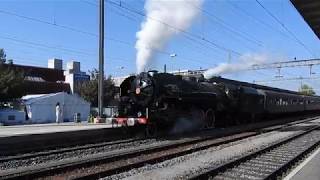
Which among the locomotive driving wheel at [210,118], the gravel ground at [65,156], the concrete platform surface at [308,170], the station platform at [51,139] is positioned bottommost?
the concrete platform surface at [308,170]

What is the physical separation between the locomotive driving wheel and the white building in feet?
70.5

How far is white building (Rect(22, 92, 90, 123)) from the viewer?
1876 inches

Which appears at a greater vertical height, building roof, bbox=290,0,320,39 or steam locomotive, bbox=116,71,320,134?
building roof, bbox=290,0,320,39

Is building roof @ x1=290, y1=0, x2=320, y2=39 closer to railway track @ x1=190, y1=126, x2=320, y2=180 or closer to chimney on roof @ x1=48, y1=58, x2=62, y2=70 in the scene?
railway track @ x1=190, y1=126, x2=320, y2=180

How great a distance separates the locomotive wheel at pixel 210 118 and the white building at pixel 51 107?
2148cm

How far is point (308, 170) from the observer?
41.3 feet

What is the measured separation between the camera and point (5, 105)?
51594 millimetres

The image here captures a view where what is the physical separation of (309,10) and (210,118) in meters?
9.82

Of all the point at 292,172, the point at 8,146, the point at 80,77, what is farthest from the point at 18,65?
the point at 292,172

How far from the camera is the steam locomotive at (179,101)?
906 inches

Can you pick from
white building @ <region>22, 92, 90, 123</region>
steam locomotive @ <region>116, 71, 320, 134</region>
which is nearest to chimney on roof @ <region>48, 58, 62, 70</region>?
white building @ <region>22, 92, 90, 123</region>

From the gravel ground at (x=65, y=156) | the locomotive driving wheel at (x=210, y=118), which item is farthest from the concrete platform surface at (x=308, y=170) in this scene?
the locomotive driving wheel at (x=210, y=118)

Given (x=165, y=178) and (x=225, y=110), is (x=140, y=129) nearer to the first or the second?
(x=225, y=110)

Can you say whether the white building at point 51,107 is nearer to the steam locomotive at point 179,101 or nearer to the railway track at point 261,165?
the steam locomotive at point 179,101
